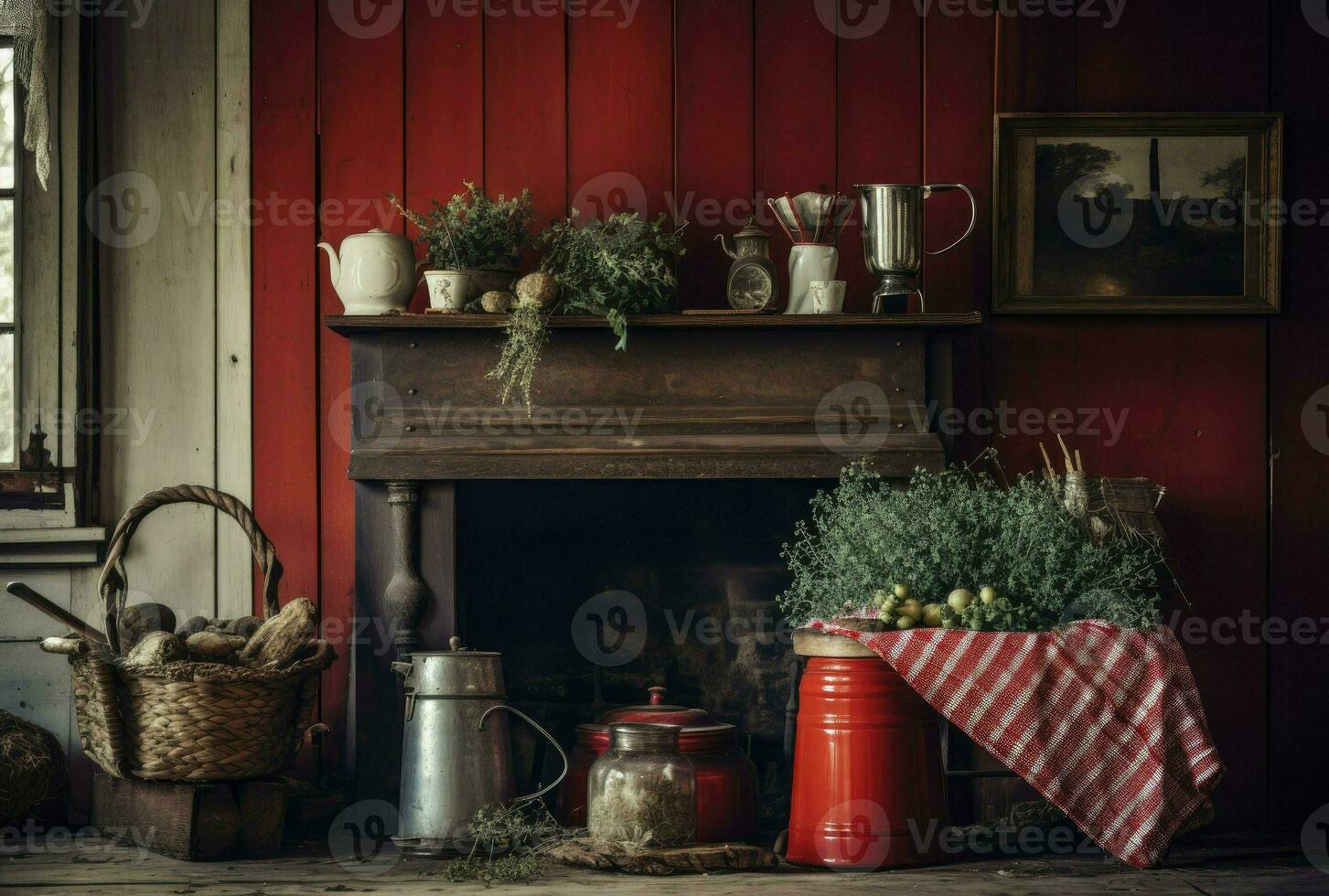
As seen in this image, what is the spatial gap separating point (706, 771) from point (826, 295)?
4.26 feet

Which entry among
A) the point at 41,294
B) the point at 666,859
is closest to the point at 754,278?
the point at 666,859

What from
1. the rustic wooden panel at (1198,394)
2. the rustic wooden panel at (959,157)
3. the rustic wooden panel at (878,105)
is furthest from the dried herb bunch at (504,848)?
the rustic wooden panel at (1198,394)

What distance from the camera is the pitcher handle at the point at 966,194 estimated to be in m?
3.56

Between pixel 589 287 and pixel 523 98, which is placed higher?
pixel 523 98

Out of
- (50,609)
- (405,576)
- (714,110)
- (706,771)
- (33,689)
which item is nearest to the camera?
(706,771)

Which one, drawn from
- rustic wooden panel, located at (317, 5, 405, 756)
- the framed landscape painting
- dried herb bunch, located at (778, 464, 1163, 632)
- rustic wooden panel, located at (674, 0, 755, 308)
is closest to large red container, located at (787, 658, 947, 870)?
dried herb bunch, located at (778, 464, 1163, 632)

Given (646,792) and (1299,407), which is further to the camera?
(1299,407)

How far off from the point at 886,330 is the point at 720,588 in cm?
92

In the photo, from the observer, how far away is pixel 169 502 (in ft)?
11.2

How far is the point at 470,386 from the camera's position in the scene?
11.4 ft

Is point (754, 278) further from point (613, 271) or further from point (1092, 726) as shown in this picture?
point (1092, 726)

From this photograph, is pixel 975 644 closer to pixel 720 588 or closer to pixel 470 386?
pixel 720 588

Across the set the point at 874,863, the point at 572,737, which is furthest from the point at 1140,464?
the point at 572,737

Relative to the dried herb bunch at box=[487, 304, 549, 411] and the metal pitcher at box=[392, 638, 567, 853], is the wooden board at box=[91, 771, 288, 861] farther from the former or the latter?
the dried herb bunch at box=[487, 304, 549, 411]
